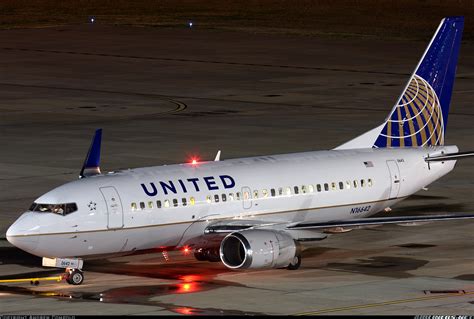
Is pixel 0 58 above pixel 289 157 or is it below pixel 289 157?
above

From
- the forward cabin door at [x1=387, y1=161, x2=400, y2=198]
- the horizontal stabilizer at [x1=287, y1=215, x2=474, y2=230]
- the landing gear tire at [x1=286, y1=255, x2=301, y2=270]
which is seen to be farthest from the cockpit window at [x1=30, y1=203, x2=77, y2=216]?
the forward cabin door at [x1=387, y1=161, x2=400, y2=198]

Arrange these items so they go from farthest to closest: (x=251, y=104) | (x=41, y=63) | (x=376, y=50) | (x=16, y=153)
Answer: (x=376, y=50), (x=41, y=63), (x=251, y=104), (x=16, y=153)

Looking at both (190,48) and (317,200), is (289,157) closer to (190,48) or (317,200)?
(317,200)

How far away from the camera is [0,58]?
125m

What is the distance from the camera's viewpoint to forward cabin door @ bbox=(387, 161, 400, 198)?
54.2 m

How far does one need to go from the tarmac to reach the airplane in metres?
1.11

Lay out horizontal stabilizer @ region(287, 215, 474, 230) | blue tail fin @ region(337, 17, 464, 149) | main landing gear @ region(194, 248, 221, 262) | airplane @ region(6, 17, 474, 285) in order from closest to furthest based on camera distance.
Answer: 1. airplane @ region(6, 17, 474, 285)
2. horizontal stabilizer @ region(287, 215, 474, 230)
3. main landing gear @ region(194, 248, 221, 262)
4. blue tail fin @ region(337, 17, 464, 149)

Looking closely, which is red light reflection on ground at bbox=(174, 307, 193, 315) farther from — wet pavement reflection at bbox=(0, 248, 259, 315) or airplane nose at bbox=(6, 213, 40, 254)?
airplane nose at bbox=(6, 213, 40, 254)

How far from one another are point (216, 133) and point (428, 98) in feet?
88.1

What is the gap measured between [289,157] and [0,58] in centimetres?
7618

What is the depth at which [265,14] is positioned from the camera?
166125mm

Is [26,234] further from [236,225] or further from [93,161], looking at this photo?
[236,225]

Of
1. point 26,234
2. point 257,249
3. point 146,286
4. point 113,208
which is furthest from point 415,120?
point 26,234

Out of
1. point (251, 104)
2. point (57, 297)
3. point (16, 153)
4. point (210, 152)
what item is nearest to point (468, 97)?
point (251, 104)
